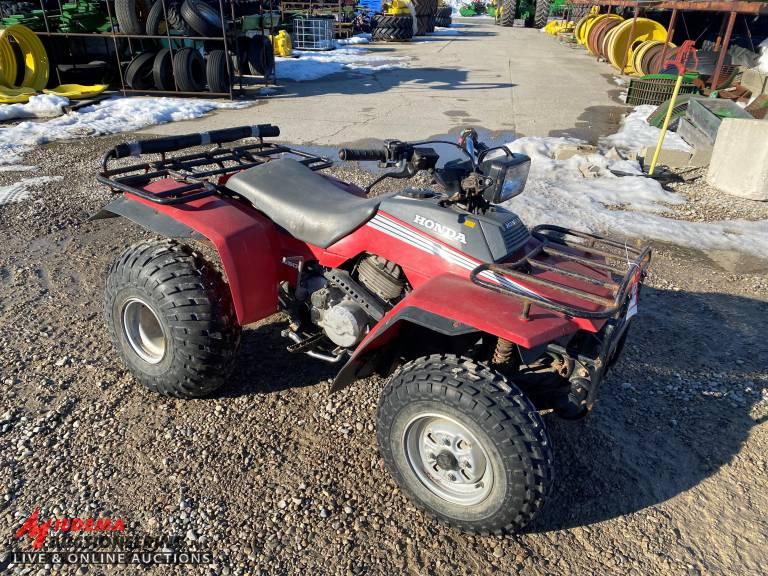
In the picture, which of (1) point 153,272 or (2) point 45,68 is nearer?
(1) point 153,272

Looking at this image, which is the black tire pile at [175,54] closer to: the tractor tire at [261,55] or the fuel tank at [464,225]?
the tractor tire at [261,55]

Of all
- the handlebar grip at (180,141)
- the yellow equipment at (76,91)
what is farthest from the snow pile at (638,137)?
the yellow equipment at (76,91)

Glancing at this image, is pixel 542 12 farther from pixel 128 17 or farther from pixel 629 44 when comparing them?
pixel 128 17

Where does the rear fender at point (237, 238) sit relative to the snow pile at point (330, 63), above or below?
above

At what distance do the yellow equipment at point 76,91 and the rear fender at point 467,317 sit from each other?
10.9 metres

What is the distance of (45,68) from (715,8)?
13856 millimetres

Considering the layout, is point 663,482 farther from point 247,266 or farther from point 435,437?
point 247,266

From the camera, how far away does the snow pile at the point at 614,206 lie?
18.2 feet

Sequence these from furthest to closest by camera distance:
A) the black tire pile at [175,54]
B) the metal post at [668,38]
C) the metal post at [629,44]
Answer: the metal post at [629,44] → the metal post at [668,38] → the black tire pile at [175,54]

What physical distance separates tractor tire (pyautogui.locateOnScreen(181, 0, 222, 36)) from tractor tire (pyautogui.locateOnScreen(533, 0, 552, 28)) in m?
33.6

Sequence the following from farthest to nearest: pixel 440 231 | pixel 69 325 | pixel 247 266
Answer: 1. pixel 69 325
2. pixel 247 266
3. pixel 440 231

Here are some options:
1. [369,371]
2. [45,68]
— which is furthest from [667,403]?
[45,68]

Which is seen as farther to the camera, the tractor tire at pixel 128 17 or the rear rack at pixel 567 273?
the tractor tire at pixel 128 17

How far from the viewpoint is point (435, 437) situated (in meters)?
2.36
